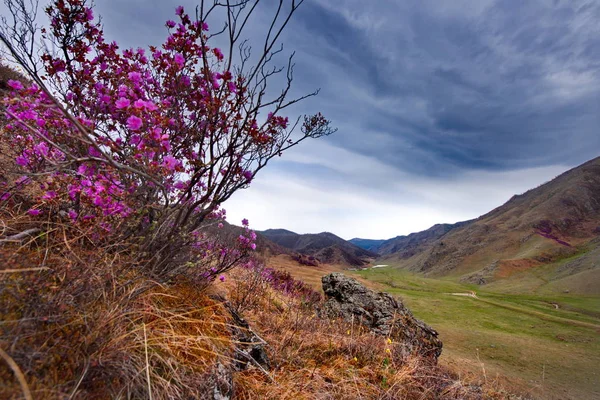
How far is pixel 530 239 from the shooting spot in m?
61.1

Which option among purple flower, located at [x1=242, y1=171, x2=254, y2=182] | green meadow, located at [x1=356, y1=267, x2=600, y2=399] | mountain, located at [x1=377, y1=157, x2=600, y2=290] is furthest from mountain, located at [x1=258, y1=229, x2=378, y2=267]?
purple flower, located at [x1=242, y1=171, x2=254, y2=182]

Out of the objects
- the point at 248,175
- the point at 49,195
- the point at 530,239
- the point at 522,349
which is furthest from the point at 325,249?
the point at 49,195

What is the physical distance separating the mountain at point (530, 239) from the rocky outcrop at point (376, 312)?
5312cm

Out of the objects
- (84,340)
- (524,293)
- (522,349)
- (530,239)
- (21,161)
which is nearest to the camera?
(84,340)

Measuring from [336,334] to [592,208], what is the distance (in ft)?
317

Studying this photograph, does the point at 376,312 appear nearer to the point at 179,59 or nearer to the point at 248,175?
the point at 248,175

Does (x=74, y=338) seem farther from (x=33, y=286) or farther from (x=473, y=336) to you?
(x=473, y=336)

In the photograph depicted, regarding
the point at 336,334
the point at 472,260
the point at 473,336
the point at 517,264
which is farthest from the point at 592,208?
the point at 336,334

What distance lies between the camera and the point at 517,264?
1955 inches

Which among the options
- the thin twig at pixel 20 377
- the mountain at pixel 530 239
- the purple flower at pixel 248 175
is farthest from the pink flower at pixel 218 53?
the mountain at pixel 530 239

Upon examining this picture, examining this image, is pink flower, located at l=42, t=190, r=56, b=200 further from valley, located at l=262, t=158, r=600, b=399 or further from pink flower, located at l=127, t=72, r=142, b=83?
valley, located at l=262, t=158, r=600, b=399

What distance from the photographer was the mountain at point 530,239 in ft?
165

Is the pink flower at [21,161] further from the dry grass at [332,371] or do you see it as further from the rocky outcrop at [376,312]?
the rocky outcrop at [376,312]

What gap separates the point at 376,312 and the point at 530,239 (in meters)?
74.7
